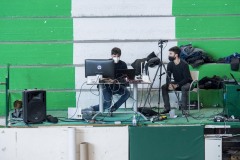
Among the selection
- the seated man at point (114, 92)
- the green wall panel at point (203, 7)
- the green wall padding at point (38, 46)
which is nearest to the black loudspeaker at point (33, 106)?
the seated man at point (114, 92)

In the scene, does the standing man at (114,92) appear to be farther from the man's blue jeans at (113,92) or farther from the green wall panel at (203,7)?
the green wall panel at (203,7)

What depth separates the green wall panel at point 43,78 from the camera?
798 cm

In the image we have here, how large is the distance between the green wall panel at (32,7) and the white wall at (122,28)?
0.28 metres

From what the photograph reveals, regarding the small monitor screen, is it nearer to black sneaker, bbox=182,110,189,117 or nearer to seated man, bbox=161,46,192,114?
seated man, bbox=161,46,192,114

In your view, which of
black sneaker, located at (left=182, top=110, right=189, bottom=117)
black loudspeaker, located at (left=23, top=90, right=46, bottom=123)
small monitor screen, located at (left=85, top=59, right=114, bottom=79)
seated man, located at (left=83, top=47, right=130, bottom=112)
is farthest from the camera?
seated man, located at (left=83, top=47, right=130, bottom=112)

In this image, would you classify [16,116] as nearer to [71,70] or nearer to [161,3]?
[71,70]

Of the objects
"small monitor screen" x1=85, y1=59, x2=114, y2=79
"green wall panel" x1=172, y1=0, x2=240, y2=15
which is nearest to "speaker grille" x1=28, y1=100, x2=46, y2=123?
"small monitor screen" x1=85, y1=59, x2=114, y2=79

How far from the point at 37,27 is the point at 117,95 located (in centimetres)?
198

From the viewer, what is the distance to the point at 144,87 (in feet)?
26.1

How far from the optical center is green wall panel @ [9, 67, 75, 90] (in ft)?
26.2

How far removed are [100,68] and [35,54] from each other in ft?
6.93

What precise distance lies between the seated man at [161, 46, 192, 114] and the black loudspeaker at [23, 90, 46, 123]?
2032 millimetres

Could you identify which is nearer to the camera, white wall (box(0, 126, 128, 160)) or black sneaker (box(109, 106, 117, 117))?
white wall (box(0, 126, 128, 160))

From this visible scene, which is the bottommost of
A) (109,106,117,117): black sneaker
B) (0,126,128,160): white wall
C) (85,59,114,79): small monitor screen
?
(0,126,128,160): white wall
